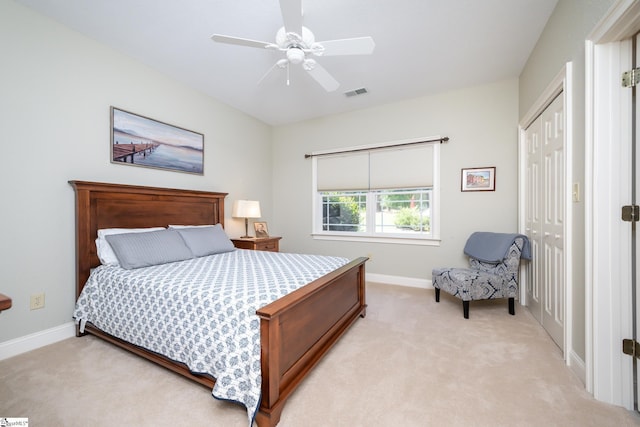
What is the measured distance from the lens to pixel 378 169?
13.3 ft

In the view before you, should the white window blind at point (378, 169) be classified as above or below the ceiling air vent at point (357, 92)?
below

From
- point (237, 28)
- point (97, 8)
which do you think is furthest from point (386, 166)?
point (97, 8)

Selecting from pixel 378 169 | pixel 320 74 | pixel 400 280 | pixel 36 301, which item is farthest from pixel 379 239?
pixel 36 301

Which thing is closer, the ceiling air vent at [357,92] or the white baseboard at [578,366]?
the white baseboard at [578,366]

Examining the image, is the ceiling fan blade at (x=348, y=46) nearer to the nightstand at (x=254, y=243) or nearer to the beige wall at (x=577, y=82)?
the beige wall at (x=577, y=82)

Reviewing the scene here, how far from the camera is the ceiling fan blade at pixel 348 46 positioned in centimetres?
188

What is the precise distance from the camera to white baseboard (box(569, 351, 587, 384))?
165 centimetres

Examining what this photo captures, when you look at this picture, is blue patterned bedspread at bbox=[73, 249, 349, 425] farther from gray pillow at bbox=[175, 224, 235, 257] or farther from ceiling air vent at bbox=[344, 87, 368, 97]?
ceiling air vent at bbox=[344, 87, 368, 97]

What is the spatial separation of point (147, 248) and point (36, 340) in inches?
41.6

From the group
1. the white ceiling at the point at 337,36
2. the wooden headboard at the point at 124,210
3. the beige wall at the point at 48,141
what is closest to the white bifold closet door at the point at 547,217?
the white ceiling at the point at 337,36

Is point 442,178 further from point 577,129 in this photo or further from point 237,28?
point 237,28

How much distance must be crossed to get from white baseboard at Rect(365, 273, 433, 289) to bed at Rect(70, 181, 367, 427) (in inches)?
55.1

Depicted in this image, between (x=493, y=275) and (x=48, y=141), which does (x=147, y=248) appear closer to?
(x=48, y=141)

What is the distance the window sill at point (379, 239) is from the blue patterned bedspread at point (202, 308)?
175cm
